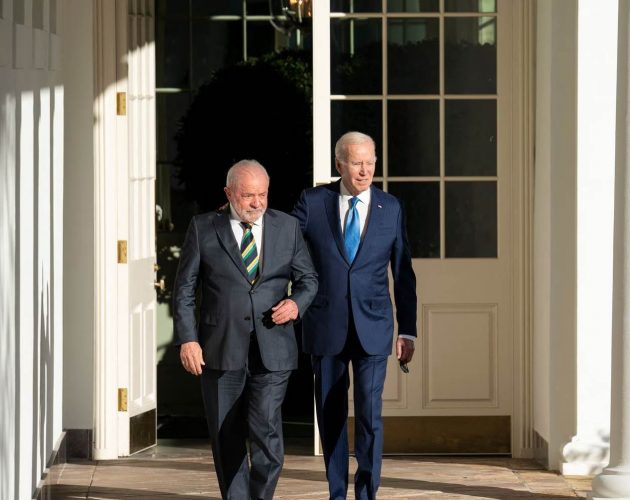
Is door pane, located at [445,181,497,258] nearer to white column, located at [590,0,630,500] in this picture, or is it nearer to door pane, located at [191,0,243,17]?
white column, located at [590,0,630,500]

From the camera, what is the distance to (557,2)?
284 inches

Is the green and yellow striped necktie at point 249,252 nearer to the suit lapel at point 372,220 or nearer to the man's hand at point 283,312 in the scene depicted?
the man's hand at point 283,312

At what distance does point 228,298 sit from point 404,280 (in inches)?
33.4

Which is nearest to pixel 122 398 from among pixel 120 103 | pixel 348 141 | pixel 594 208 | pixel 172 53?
pixel 120 103

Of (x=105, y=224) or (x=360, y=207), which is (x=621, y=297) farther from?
(x=105, y=224)

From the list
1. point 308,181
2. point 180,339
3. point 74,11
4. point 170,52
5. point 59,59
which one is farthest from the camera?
point 170,52

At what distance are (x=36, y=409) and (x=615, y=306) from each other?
2.34 meters

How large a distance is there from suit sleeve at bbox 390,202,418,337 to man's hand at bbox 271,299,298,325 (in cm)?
62

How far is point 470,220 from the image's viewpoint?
7781 millimetres

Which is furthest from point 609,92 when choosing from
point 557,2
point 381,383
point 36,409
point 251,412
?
point 36,409

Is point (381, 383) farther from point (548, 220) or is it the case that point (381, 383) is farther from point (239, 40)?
point (239, 40)

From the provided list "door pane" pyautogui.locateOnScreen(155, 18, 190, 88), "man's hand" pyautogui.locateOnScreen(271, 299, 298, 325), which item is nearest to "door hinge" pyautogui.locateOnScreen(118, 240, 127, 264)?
"man's hand" pyautogui.locateOnScreen(271, 299, 298, 325)

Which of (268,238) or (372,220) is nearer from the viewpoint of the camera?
(268,238)

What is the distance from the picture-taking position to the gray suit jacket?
5.51m
